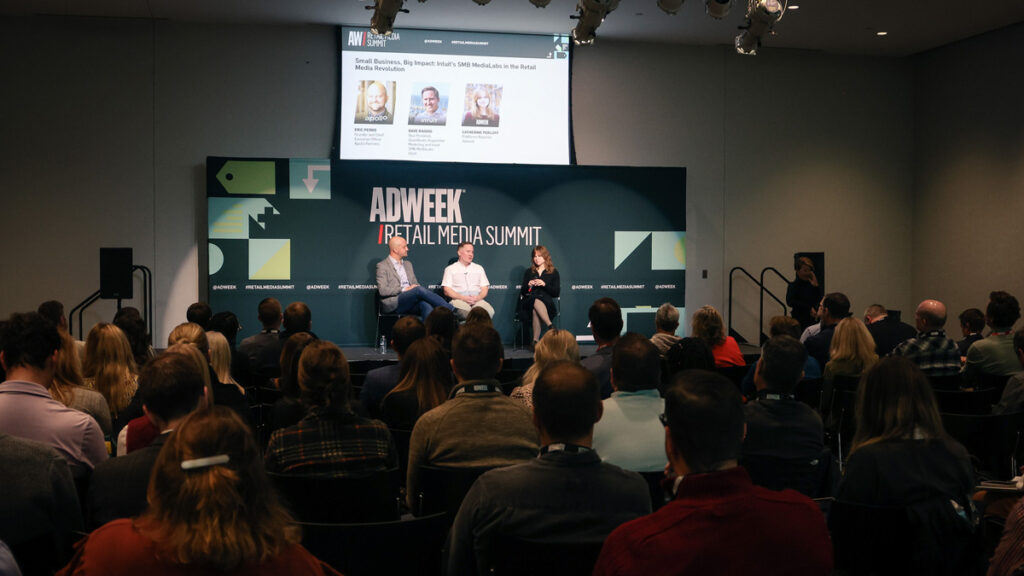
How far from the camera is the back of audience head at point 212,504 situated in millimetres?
1393

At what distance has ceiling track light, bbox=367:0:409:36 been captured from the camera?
297 inches

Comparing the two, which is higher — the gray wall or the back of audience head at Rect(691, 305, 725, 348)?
the gray wall

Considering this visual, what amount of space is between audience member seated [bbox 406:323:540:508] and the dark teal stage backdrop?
7.23 m

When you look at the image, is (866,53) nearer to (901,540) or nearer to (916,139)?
(916,139)

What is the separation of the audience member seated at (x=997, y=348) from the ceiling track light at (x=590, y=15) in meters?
4.03

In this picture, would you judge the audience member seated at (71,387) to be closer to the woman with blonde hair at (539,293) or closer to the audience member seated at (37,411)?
the audience member seated at (37,411)

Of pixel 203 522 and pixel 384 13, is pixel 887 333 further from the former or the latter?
pixel 203 522

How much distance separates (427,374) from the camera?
378cm

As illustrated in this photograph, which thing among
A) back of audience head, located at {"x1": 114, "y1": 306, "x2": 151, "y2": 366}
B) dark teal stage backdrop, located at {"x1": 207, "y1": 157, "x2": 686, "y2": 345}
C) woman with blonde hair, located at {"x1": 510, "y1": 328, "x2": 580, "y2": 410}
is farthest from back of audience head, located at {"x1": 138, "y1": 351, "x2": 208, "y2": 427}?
dark teal stage backdrop, located at {"x1": 207, "y1": 157, "x2": 686, "y2": 345}

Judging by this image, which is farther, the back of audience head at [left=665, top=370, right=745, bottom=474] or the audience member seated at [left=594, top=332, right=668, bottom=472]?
the audience member seated at [left=594, top=332, right=668, bottom=472]

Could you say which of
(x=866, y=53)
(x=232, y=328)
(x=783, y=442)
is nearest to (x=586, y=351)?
(x=232, y=328)

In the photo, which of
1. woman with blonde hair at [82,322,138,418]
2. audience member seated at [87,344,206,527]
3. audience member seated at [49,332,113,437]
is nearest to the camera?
audience member seated at [87,344,206,527]

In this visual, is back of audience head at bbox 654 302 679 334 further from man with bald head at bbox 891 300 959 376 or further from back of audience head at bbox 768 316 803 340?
man with bald head at bbox 891 300 959 376

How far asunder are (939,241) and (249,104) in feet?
30.8
